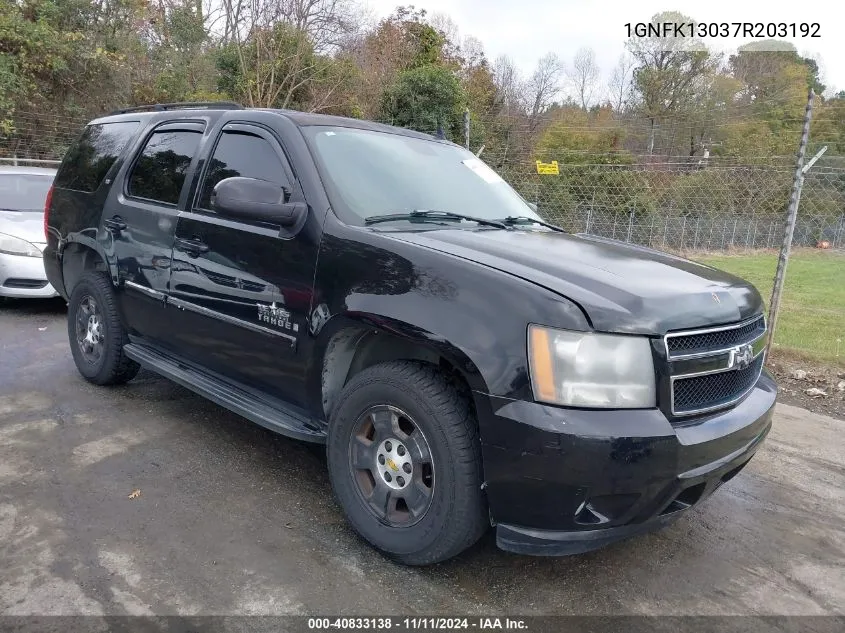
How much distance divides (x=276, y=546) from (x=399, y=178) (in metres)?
1.92

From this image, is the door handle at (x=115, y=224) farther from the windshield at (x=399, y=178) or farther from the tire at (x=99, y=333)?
the windshield at (x=399, y=178)

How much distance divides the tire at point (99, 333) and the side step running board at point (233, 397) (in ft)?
0.73

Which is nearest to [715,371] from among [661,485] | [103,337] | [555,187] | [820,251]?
[661,485]

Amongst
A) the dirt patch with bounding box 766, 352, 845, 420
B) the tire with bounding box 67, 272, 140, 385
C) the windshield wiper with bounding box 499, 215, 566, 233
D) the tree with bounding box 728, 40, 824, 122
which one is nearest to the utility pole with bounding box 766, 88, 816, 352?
the dirt patch with bounding box 766, 352, 845, 420

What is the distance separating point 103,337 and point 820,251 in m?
22.8

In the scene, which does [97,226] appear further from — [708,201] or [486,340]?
[708,201]

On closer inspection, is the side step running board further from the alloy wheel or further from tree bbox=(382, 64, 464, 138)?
tree bbox=(382, 64, 464, 138)

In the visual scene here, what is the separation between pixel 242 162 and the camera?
361 cm

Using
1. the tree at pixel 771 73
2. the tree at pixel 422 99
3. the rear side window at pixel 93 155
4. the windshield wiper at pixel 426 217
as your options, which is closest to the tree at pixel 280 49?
the tree at pixel 422 99

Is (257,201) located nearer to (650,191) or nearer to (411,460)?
(411,460)

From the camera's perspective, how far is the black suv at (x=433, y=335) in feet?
7.62

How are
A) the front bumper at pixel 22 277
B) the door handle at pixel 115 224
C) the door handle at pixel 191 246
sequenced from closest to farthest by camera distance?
1. the door handle at pixel 191 246
2. the door handle at pixel 115 224
3. the front bumper at pixel 22 277

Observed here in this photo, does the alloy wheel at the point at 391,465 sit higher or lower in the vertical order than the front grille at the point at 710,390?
lower

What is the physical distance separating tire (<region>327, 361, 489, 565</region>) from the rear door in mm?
1745
